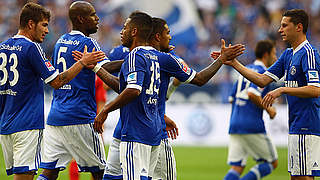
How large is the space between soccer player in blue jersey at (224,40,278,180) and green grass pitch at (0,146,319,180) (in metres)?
1.65

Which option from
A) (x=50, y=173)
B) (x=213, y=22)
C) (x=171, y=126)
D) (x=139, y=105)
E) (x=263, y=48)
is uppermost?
(x=213, y=22)

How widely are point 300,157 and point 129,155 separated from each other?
209 centimetres

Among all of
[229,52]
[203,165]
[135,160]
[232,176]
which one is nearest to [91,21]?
[229,52]

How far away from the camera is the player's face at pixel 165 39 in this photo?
5.97 m

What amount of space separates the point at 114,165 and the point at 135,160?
0.74 meters

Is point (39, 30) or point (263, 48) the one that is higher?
point (263, 48)

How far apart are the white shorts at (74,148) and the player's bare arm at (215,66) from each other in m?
1.45

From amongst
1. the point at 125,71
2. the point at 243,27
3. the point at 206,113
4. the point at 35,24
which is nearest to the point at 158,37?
the point at 125,71

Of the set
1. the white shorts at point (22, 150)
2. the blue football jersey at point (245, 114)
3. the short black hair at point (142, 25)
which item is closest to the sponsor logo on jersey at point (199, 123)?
the blue football jersey at point (245, 114)

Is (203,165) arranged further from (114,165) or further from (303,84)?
(114,165)

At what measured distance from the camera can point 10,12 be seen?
2294 centimetres

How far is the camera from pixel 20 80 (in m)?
5.72

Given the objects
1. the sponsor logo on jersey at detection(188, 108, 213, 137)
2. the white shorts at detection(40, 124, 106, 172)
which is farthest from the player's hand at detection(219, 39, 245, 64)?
the sponsor logo on jersey at detection(188, 108, 213, 137)

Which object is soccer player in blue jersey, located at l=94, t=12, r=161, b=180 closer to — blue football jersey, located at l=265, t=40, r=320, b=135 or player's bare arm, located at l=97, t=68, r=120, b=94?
player's bare arm, located at l=97, t=68, r=120, b=94
